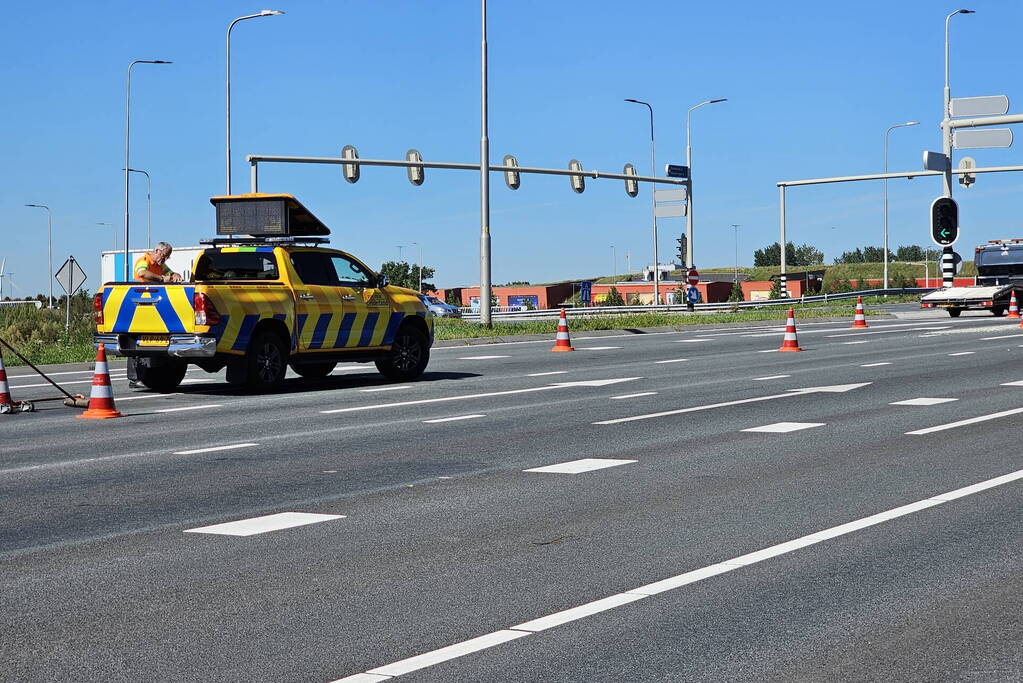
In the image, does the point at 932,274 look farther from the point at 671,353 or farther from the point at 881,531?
the point at 881,531

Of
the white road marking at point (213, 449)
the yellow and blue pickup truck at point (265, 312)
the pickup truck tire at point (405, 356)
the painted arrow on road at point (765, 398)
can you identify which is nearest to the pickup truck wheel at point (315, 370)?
the yellow and blue pickup truck at point (265, 312)

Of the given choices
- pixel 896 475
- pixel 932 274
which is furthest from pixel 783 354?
pixel 932 274

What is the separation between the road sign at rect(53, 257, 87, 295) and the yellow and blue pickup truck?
23.7 m

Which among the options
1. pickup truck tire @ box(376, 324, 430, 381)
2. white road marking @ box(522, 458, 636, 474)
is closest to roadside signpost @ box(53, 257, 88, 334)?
pickup truck tire @ box(376, 324, 430, 381)

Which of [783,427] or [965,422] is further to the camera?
[965,422]

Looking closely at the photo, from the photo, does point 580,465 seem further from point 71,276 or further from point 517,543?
point 71,276

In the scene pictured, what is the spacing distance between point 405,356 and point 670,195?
31486mm

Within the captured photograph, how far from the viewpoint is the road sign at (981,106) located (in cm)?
4256

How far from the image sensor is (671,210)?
50250 mm

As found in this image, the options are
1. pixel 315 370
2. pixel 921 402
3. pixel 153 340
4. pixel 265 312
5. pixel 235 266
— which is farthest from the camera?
pixel 315 370

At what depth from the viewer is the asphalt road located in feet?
Result: 17.2

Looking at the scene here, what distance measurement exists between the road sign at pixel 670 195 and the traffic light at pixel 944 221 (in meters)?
8.89

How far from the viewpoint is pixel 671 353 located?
26797mm

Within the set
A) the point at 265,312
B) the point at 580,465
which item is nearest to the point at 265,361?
the point at 265,312
